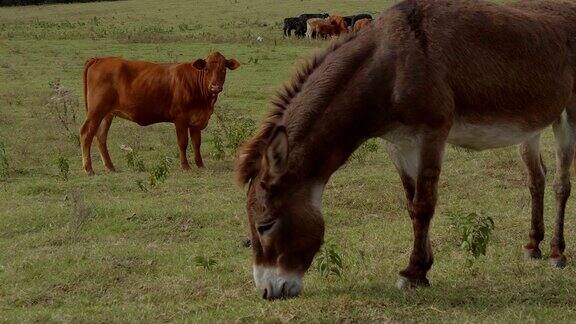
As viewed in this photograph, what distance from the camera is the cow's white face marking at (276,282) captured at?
4922mm

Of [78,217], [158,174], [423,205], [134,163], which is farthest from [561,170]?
[134,163]

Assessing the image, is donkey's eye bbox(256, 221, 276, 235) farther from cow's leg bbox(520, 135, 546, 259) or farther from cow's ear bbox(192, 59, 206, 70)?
cow's ear bbox(192, 59, 206, 70)

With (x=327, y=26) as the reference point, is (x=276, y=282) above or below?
above

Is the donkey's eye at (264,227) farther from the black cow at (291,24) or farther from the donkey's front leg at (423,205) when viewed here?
the black cow at (291,24)

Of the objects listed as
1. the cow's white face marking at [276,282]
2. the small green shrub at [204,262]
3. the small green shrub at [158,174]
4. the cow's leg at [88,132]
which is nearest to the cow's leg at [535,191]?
the cow's white face marking at [276,282]

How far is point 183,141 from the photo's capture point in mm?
12094

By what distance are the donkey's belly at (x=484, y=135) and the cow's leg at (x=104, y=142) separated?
7.53m

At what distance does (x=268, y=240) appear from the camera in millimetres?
4887

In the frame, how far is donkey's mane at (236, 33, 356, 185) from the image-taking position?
499 centimetres

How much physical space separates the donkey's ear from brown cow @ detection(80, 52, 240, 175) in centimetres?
741

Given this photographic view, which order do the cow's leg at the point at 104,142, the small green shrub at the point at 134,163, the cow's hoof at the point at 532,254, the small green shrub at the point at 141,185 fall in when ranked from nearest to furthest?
the cow's hoof at the point at 532,254 → the small green shrub at the point at 141,185 → the small green shrub at the point at 134,163 → the cow's leg at the point at 104,142

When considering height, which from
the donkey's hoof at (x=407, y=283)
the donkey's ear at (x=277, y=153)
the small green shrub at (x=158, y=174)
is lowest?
the small green shrub at (x=158, y=174)

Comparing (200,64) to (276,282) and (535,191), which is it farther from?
(276,282)

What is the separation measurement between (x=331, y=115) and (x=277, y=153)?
53 cm
